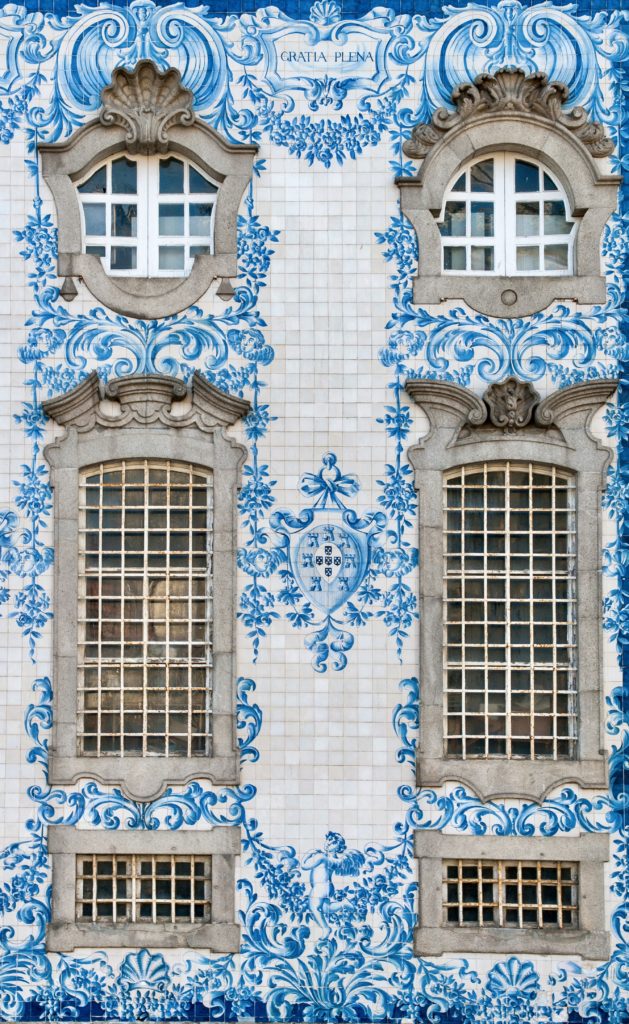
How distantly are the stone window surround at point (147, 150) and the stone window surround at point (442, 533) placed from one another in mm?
2169

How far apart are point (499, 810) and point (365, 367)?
410cm

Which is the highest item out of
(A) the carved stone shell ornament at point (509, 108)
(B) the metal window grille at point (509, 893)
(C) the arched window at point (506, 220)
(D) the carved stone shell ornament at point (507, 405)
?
(A) the carved stone shell ornament at point (509, 108)

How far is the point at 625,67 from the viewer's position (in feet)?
40.0

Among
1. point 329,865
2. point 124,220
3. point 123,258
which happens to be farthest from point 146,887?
point 124,220

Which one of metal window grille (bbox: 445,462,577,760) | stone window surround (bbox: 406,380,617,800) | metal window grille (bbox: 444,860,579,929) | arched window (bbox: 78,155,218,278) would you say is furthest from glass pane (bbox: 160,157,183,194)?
metal window grille (bbox: 444,860,579,929)

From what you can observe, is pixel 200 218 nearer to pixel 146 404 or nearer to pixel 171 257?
pixel 171 257

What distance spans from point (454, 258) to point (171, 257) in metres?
2.62

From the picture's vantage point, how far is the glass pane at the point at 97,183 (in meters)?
12.4

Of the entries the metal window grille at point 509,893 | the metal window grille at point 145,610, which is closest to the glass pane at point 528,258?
the metal window grille at point 145,610

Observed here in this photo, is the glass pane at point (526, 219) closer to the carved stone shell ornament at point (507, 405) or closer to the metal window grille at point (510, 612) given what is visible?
the carved stone shell ornament at point (507, 405)

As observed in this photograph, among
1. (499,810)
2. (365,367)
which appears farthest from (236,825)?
(365,367)

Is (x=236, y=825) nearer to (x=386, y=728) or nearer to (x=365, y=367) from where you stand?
(x=386, y=728)

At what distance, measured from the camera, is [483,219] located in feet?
40.6

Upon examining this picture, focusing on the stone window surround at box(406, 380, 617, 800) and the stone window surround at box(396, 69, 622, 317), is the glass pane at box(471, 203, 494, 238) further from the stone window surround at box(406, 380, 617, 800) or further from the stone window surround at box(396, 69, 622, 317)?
the stone window surround at box(406, 380, 617, 800)
